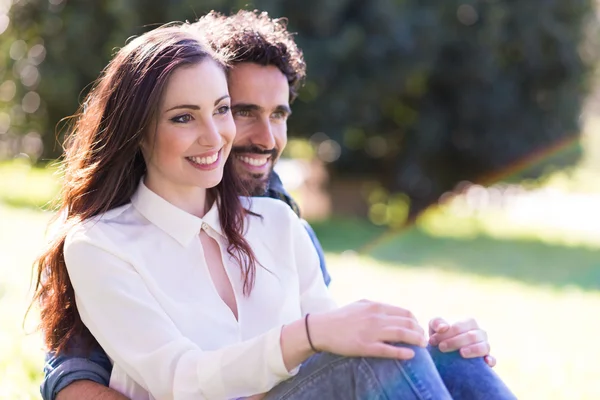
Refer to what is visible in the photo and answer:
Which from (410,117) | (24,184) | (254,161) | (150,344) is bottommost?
(24,184)

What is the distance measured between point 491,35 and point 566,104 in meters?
2.25

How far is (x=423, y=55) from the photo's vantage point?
12.9 m

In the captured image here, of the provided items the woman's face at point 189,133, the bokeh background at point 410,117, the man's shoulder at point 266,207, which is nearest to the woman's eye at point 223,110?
the woman's face at point 189,133

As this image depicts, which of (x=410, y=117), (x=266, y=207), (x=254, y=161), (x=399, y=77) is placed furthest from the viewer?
(x=410, y=117)

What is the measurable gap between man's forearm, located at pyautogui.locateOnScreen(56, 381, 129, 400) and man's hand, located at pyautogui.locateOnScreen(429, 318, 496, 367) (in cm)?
101

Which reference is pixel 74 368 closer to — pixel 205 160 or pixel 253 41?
pixel 205 160

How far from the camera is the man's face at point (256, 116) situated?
350cm

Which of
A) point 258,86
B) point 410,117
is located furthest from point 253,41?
point 410,117

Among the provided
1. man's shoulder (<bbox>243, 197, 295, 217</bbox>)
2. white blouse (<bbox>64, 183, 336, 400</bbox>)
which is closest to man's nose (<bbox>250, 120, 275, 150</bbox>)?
man's shoulder (<bbox>243, 197, 295, 217</bbox>)

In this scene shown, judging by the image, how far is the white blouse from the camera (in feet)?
7.38

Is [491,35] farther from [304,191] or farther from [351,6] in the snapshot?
[304,191]

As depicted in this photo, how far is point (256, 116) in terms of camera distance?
11.8 ft

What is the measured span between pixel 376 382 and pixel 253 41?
68.9 inches

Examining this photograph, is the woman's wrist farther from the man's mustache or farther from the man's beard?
the man's mustache
